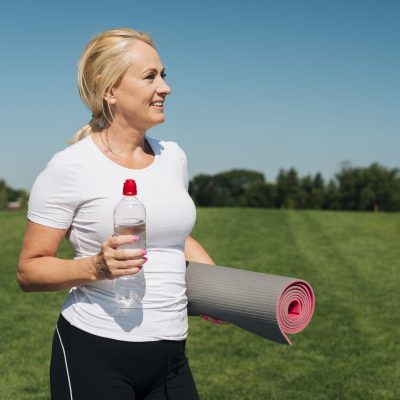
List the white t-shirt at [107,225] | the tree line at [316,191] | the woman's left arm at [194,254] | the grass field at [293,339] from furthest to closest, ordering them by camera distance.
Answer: the tree line at [316,191] < the grass field at [293,339] < the woman's left arm at [194,254] < the white t-shirt at [107,225]

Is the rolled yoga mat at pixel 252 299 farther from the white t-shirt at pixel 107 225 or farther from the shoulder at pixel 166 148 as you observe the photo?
the shoulder at pixel 166 148

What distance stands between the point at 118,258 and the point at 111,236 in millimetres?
294

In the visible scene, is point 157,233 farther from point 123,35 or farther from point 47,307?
point 47,307

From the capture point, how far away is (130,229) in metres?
2.29

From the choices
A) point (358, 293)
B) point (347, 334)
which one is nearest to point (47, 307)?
point (347, 334)

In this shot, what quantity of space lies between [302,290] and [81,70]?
1.22 meters

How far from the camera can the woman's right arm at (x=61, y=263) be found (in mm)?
2098

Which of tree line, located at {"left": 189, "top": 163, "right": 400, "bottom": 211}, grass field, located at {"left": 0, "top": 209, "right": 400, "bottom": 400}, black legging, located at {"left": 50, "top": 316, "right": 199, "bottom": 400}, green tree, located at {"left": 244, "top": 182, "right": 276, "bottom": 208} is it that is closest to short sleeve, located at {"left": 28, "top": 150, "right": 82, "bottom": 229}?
black legging, located at {"left": 50, "top": 316, "right": 199, "bottom": 400}

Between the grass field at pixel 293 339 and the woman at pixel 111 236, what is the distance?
396cm

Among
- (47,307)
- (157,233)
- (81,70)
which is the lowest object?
(47,307)

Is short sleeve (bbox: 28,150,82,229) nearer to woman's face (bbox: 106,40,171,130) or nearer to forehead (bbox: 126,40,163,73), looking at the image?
woman's face (bbox: 106,40,171,130)

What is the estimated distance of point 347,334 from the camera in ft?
28.5

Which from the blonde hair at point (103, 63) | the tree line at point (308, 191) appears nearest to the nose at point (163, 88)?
the blonde hair at point (103, 63)

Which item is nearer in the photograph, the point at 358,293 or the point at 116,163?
the point at 116,163
